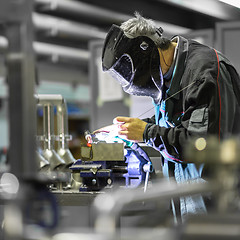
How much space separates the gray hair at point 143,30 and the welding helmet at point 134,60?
0.07ft

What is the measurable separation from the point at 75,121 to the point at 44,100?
6.02 meters

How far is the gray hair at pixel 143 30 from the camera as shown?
2189 mm

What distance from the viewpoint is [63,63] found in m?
6.71

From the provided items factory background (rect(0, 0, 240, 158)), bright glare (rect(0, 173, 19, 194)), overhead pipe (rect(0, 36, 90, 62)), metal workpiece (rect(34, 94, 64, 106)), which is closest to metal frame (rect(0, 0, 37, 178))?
bright glare (rect(0, 173, 19, 194))

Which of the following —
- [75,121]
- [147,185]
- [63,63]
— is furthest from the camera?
[75,121]

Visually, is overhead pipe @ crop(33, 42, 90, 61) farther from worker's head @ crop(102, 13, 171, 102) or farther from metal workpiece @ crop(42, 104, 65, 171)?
worker's head @ crop(102, 13, 171, 102)

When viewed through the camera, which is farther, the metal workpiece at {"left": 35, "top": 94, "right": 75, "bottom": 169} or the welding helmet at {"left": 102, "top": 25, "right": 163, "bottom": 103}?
the metal workpiece at {"left": 35, "top": 94, "right": 75, "bottom": 169}

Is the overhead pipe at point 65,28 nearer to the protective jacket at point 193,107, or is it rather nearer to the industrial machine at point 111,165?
the industrial machine at point 111,165

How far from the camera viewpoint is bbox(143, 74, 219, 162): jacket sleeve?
77.5 inches

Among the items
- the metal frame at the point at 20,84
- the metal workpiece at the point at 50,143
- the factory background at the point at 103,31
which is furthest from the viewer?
the factory background at the point at 103,31

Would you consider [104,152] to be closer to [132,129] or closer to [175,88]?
[132,129]

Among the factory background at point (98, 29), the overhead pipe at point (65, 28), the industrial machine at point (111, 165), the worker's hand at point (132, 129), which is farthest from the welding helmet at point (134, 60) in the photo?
the overhead pipe at point (65, 28)

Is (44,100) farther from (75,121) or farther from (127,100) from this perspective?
(75,121)

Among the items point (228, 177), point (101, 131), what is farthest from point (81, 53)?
point (228, 177)
